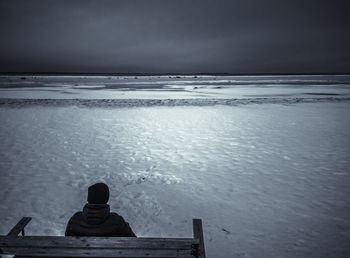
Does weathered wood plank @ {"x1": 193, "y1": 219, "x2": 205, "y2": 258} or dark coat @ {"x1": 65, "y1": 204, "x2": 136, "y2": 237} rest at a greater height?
dark coat @ {"x1": 65, "y1": 204, "x2": 136, "y2": 237}

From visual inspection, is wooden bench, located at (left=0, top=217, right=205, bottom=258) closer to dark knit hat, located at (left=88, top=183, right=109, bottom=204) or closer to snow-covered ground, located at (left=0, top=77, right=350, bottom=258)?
dark knit hat, located at (left=88, top=183, right=109, bottom=204)

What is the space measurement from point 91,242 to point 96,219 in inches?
10.3

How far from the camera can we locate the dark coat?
276cm

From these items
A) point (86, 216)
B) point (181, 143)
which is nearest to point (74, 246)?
point (86, 216)

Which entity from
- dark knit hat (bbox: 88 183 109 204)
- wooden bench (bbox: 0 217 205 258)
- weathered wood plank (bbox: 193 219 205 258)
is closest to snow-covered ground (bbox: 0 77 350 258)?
weathered wood plank (bbox: 193 219 205 258)

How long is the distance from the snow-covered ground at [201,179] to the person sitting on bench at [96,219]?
1.65 m

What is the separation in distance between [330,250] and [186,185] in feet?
10.0

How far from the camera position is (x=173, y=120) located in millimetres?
13906

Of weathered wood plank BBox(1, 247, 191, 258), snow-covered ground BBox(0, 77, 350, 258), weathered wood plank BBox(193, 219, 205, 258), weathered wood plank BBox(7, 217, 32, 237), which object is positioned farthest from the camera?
snow-covered ground BBox(0, 77, 350, 258)

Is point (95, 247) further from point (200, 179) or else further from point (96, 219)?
point (200, 179)

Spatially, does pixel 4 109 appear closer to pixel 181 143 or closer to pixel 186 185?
pixel 181 143

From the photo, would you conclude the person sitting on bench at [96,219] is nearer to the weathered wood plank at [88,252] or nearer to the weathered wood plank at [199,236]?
the weathered wood plank at [88,252]

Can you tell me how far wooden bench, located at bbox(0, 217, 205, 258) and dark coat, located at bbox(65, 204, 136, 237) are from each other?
205 mm

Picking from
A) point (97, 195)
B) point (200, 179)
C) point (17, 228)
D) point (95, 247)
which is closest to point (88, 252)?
point (95, 247)
